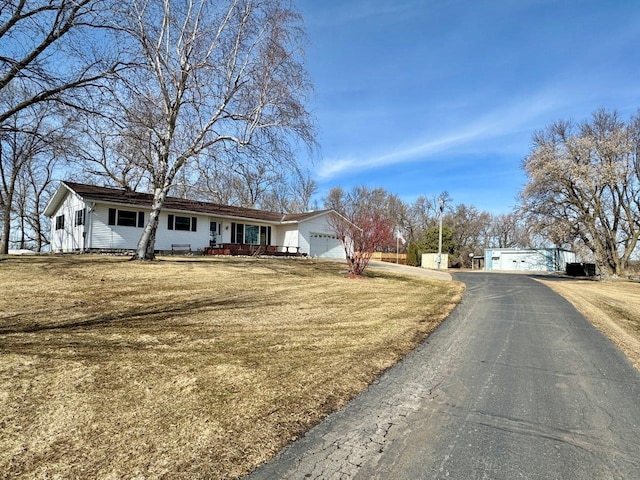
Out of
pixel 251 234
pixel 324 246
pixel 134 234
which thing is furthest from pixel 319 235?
pixel 134 234

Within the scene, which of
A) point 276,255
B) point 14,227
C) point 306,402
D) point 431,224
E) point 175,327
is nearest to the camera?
point 306,402

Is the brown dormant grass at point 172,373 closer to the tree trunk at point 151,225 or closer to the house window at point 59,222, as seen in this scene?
the tree trunk at point 151,225

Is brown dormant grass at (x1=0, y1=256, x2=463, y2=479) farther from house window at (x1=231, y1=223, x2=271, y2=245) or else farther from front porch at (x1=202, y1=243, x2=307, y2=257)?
house window at (x1=231, y1=223, x2=271, y2=245)

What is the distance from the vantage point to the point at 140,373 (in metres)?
3.84

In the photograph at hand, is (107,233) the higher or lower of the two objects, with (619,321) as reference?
higher

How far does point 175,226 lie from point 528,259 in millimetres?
37210

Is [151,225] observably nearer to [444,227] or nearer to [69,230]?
[69,230]

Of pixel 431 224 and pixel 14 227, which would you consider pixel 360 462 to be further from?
pixel 431 224

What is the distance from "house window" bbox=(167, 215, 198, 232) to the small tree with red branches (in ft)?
38.1

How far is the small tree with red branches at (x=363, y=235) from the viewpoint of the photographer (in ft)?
49.4

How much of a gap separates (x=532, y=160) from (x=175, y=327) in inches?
1102

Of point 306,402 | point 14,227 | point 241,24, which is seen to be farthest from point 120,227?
point 14,227

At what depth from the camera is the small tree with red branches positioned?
15070 millimetres

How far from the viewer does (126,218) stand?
20594mm
